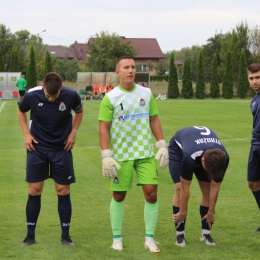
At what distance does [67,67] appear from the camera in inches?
3472

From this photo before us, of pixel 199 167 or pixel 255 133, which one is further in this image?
pixel 255 133

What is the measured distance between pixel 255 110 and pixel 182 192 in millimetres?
1707

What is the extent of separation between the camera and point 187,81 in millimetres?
60812

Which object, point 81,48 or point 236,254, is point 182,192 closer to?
point 236,254

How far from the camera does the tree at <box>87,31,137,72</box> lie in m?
79.2

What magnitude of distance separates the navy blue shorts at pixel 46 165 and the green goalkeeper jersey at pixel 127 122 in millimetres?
629

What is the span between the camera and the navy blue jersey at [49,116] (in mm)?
6949

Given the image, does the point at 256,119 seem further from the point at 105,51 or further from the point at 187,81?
the point at 105,51

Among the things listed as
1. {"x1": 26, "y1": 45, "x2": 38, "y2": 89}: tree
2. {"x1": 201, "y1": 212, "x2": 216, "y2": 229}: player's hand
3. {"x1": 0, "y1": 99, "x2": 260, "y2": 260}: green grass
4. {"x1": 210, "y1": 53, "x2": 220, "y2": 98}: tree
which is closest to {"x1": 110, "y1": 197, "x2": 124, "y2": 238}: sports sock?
{"x1": 0, "y1": 99, "x2": 260, "y2": 260}: green grass

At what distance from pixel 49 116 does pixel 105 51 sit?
73.2 metres

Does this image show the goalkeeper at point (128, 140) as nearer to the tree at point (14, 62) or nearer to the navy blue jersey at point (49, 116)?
the navy blue jersey at point (49, 116)

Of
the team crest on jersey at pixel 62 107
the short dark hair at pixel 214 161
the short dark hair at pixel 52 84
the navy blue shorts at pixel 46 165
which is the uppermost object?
the short dark hair at pixel 52 84

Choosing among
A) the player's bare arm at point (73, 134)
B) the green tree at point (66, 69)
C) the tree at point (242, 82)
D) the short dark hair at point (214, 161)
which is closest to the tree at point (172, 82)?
the tree at point (242, 82)

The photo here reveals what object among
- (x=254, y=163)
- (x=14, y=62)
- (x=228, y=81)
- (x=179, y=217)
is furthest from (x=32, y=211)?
(x=14, y=62)
